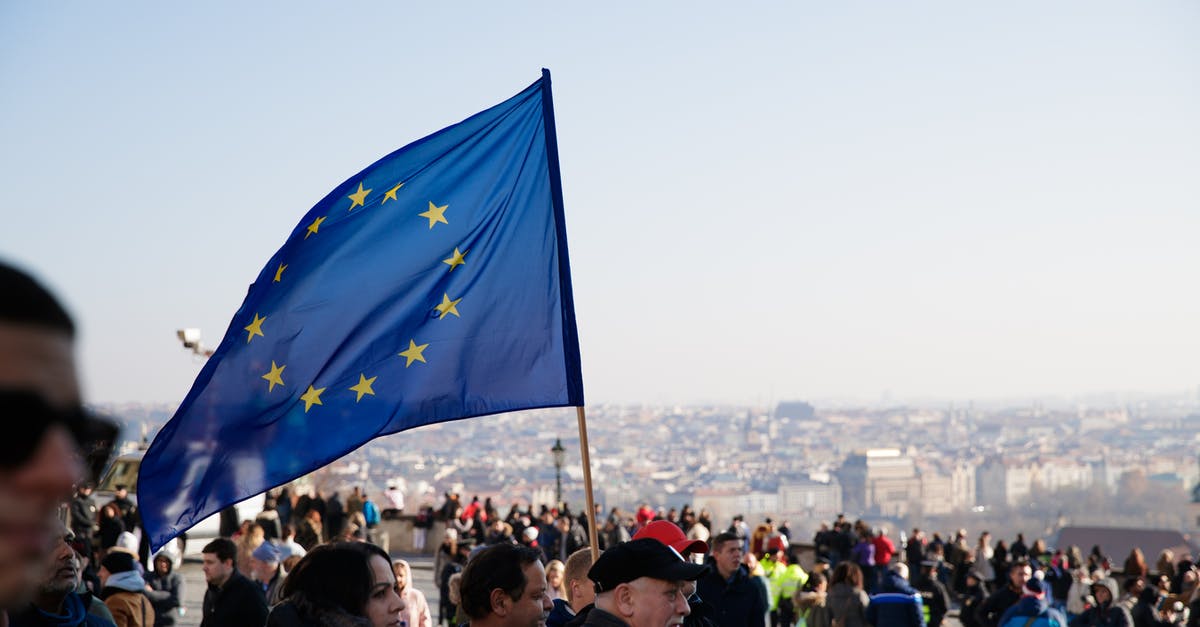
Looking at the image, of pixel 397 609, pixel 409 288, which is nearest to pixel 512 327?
pixel 409 288

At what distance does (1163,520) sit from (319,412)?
7528 inches

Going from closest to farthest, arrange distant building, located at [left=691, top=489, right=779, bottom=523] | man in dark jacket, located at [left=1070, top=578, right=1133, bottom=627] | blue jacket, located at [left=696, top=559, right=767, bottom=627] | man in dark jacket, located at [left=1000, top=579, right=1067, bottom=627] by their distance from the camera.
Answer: blue jacket, located at [left=696, top=559, right=767, bottom=627] < man in dark jacket, located at [left=1000, top=579, right=1067, bottom=627] < man in dark jacket, located at [left=1070, top=578, right=1133, bottom=627] < distant building, located at [left=691, top=489, right=779, bottom=523]

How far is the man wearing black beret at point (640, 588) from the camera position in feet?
14.4

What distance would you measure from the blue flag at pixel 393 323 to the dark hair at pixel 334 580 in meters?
1.96

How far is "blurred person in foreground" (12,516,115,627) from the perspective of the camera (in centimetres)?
461

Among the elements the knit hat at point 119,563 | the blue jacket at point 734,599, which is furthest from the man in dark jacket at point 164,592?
the blue jacket at point 734,599

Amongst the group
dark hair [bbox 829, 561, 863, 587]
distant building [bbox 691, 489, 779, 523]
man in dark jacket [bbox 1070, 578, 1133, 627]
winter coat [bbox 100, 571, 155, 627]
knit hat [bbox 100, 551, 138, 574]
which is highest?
knit hat [bbox 100, 551, 138, 574]

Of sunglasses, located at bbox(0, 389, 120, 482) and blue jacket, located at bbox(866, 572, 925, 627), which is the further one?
blue jacket, located at bbox(866, 572, 925, 627)

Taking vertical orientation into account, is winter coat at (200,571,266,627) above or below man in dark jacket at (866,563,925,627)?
above

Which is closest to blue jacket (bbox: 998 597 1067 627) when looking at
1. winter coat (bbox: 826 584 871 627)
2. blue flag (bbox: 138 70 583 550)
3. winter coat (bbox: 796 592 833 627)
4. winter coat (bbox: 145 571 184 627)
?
winter coat (bbox: 826 584 871 627)

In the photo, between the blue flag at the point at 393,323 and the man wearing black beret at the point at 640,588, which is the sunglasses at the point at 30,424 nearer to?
the man wearing black beret at the point at 640,588

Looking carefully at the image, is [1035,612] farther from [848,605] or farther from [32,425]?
[32,425]

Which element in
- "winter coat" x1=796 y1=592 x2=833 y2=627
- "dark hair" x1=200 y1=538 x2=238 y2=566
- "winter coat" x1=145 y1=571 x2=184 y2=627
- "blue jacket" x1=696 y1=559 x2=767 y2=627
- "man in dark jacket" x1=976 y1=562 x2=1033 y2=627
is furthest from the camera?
"winter coat" x1=796 y1=592 x2=833 y2=627

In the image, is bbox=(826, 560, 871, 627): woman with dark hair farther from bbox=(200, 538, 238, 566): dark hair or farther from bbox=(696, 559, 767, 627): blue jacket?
bbox=(200, 538, 238, 566): dark hair
